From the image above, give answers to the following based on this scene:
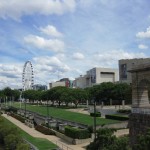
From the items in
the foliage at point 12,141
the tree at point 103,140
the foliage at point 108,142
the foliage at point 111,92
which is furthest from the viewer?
the foliage at point 111,92

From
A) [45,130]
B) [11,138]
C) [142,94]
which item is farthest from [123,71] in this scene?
[11,138]

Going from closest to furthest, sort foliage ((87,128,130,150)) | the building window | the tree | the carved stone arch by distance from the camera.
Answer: foliage ((87,128,130,150)) → the tree → the carved stone arch → the building window

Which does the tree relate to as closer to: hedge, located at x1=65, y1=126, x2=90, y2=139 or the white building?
hedge, located at x1=65, y1=126, x2=90, y2=139

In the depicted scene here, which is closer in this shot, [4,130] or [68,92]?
[4,130]

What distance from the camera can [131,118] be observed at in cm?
3597

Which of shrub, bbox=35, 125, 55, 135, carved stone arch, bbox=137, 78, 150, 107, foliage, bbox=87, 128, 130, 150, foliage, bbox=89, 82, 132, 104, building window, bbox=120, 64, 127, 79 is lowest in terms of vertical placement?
shrub, bbox=35, 125, 55, 135

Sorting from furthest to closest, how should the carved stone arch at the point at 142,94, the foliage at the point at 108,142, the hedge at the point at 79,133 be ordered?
the hedge at the point at 79,133 → the carved stone arch at the point at 142,94 → the foliage at the point at 108,142

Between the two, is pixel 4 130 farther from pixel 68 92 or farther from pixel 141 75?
pixel 68 92

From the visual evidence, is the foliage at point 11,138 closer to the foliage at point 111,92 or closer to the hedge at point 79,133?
the hedge at point 79,133

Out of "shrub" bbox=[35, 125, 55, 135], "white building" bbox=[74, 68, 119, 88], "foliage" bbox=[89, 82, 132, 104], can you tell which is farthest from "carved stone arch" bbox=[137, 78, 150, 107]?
"white building" bbox=[74, 68, 119, 88]

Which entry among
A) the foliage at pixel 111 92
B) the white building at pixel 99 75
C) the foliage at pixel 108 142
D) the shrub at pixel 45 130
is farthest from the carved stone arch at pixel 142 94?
the white building at pixel 99 75

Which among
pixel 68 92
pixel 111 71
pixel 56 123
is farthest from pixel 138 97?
pixel 111 71

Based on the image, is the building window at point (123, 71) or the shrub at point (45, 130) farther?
the building window at point (123, 71)

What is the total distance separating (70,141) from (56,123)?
14.1 meters
